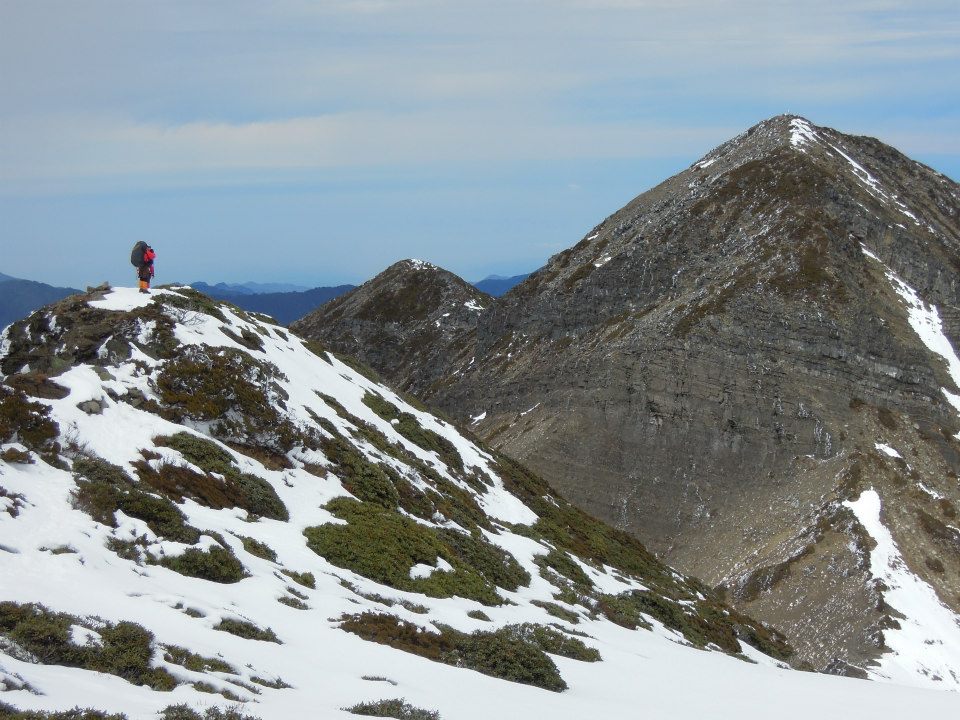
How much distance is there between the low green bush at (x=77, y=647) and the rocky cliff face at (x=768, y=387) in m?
46.6

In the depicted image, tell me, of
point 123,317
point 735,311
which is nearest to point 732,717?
point 123,317

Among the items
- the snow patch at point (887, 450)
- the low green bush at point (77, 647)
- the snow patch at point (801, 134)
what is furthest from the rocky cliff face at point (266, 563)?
the snow patch at point (801, 134)

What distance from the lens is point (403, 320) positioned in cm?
13750

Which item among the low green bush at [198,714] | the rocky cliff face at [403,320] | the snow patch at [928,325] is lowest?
the low green bush at [198,714]

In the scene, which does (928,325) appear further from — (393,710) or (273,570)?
(393,710)

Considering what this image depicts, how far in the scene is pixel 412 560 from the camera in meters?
21.0

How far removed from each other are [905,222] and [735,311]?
78.7 ft

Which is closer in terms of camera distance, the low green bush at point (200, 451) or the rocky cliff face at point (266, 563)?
the rocky cliff face at point (266, 563)

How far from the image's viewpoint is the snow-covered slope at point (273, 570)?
37.2 ft

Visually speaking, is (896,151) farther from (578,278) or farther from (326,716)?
(326,716)

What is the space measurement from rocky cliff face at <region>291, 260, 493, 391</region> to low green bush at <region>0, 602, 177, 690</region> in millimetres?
103922

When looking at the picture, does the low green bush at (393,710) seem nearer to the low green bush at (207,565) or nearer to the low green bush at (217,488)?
the low green bush at (207,565)

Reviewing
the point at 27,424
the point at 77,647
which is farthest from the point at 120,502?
the point at 77,647

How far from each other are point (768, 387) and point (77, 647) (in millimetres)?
69506
